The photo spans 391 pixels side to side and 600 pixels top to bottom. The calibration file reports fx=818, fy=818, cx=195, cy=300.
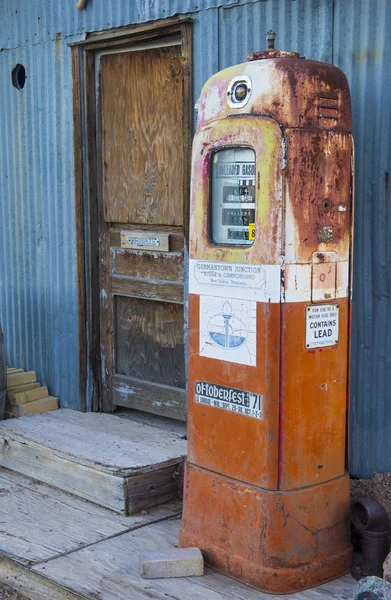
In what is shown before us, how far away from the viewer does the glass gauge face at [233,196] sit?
3.81 m

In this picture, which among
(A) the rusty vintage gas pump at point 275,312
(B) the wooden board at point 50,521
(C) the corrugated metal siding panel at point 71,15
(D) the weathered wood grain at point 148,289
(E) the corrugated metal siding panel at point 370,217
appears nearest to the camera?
(A) the rusty vintage gas pump at point 275,312

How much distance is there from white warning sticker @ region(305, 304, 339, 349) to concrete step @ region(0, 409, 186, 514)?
1.57 m

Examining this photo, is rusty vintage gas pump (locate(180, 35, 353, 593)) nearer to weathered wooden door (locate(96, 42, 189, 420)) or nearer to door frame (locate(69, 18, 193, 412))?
weathered wooden door (locate(96, 42, 189, 420))

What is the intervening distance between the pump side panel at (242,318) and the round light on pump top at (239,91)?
0.09 meters

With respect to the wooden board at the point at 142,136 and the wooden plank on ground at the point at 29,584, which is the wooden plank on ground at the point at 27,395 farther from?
the wooden plank on ground at the point at 29,584

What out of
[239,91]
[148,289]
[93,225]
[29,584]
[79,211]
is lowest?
[29,584]

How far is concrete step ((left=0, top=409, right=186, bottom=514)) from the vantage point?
489cm

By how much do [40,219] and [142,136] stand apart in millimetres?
1289

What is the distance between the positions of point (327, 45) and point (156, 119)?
63.4 inches

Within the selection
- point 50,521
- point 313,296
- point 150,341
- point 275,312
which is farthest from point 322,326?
point 150,341

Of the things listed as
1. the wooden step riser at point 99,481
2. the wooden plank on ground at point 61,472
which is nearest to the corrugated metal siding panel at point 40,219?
the wooden plank on ground at point 61,472

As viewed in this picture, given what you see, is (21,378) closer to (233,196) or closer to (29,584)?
(29,584)

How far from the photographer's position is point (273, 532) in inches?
150

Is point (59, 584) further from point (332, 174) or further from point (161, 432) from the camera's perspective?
point (332, 174)
